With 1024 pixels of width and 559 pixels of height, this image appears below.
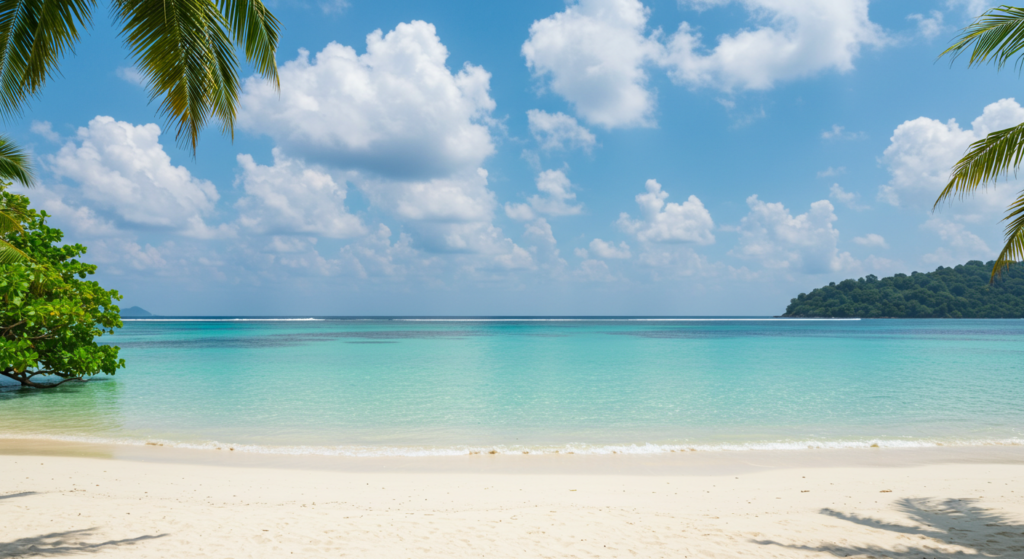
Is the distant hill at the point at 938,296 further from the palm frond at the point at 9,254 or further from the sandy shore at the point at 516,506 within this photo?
the palm frond at the point at 9,254

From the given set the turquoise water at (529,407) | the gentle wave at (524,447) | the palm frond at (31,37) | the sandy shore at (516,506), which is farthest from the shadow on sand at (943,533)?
Result: the palm frond at (31,37)

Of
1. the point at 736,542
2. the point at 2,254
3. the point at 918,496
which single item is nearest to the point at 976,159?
the point at 918,496

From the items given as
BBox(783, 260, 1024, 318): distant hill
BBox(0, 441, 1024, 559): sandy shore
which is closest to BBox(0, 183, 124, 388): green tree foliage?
BBox(0, 441, 1024, 559): sandy shore

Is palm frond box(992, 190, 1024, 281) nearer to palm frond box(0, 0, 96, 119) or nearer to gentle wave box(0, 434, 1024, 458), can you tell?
gentle wave box(0, 434, 1024, 458)

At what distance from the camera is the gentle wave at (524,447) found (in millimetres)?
9750

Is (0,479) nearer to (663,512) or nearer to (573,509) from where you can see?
(573,509)

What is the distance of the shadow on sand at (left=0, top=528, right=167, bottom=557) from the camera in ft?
14.4

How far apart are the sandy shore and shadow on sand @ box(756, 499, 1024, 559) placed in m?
0.03

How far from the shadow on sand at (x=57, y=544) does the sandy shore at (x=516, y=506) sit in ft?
0.07

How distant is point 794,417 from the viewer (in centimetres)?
1313

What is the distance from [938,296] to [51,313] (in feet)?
531

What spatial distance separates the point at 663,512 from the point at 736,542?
1.26 m

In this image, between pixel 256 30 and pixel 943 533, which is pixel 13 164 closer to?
pixel 256 30

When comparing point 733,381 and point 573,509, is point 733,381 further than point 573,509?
Yes
